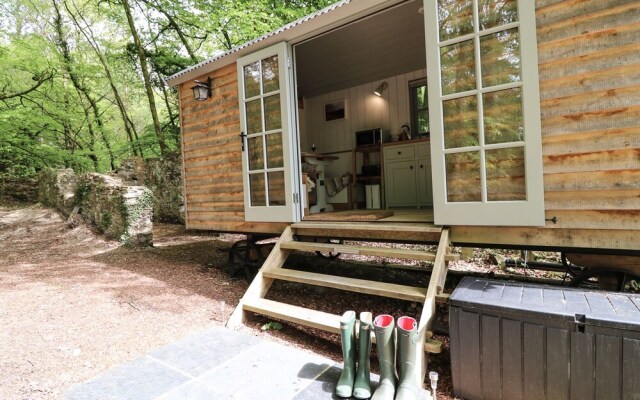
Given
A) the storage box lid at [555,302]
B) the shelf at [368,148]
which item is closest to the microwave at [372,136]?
the shelf at [368,148]

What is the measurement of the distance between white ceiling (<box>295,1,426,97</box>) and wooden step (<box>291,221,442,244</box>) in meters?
2.09

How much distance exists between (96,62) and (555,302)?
14.7 m

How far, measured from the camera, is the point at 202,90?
173 inches

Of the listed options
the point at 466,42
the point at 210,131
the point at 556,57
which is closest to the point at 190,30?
the point at 210,131

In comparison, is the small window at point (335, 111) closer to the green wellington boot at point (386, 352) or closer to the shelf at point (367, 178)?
the shelf at point (367, 178)

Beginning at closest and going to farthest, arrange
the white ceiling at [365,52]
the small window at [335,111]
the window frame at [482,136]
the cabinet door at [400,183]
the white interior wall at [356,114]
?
the window frame at [482,136]
the white ceiling at [365,52]
the cabinet door at [400,183]
the white interior wall at [356,114]
the small window at [335,111]

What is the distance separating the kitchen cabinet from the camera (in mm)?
5367

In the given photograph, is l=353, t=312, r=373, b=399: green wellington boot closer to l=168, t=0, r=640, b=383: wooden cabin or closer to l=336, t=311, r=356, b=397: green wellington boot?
l=336, t=311, r=356, b=397: green wellington boot

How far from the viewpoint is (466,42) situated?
259 cm

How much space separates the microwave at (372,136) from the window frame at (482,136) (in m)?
3.34

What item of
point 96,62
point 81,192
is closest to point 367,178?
point 81,192

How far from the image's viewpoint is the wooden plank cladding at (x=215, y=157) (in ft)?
13.8

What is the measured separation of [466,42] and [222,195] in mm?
3303

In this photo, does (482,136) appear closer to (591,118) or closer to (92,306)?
(591,118)
